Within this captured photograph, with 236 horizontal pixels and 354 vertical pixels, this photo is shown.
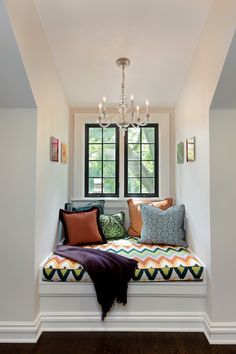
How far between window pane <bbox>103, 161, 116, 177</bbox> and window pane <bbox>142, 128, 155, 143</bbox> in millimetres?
554

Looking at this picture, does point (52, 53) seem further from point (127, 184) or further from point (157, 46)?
point (127, 184)

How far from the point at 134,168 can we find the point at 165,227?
3.57 feet

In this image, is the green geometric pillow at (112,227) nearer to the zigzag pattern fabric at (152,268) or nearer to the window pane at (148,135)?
the zigzag pattern fabric at (152,268)

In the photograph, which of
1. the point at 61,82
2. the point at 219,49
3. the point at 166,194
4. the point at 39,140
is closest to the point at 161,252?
the point at 166,194

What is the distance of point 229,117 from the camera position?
1928 mm

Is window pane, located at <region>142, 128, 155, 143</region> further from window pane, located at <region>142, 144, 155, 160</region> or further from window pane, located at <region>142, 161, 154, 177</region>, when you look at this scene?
window pane, located at <region>142, 161, 154, 177</region>

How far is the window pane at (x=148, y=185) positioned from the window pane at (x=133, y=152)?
34 cm

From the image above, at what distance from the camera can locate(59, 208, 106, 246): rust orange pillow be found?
2.62m

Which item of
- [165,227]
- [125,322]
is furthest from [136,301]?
[165,227]

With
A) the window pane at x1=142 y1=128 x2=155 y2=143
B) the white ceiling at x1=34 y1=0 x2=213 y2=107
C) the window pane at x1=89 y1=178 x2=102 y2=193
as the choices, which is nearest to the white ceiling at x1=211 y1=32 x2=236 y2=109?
the white ceiling at x1=34 y1=0 x2=213 y2=107

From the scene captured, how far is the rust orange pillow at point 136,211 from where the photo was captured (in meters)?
3.04

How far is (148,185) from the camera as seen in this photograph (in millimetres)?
3465

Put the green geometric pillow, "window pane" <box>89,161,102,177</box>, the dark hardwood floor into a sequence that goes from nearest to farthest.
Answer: the dark hardwood floor → the green geometric pillow → "window pane" <box>89,161,102,177</box>

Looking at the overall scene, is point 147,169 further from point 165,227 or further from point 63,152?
point 63,152
